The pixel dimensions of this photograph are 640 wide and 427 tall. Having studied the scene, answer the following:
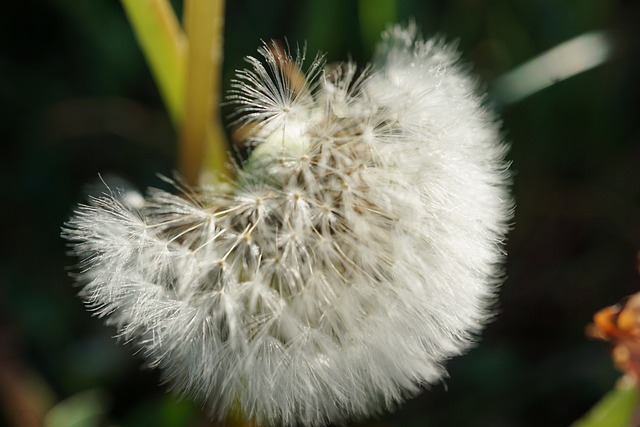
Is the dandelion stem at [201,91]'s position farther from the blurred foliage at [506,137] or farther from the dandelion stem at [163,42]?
the blurred foliage at [506,137]

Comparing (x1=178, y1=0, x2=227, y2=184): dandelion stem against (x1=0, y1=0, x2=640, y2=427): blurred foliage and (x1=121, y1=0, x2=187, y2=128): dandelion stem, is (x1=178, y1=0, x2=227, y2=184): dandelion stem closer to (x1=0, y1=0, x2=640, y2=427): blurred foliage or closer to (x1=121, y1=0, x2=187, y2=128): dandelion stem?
(x1=121, y1=0, x2=187, y2=128): dandelion stem

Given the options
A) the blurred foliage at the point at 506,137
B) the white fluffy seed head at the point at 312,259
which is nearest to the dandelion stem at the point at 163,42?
the white fluffy seed head at the point at 312,259

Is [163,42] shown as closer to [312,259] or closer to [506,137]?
[312,259]

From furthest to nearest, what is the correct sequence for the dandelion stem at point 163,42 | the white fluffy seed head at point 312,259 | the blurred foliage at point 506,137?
the blurred foliage at point 506,137 → the dandelion stem at point 163,42 → the white fluffy seed head at point 312,259

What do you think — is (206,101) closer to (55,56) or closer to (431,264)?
(431,264)

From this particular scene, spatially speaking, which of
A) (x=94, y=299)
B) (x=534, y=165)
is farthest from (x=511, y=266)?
(x=94, y=299)

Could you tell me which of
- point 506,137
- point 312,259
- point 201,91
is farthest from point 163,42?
point 506,137
